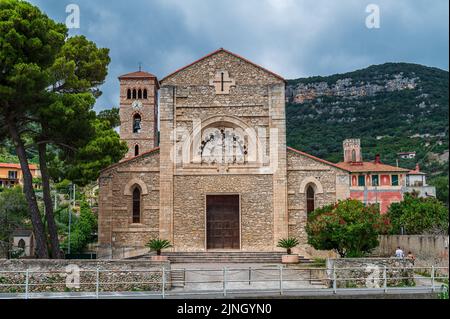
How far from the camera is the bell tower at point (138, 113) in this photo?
49750mm

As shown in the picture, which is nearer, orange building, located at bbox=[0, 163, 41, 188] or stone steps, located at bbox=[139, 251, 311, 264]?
stone steps, located at bbox=[139, 251, 311, 264]

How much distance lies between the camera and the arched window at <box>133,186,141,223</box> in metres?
26.6

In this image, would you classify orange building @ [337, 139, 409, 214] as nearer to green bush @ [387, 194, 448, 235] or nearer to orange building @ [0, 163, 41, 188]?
green bush @ [387, 194, 448, 235]

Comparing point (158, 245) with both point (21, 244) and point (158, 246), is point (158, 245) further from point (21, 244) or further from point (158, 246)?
point (21, 244)

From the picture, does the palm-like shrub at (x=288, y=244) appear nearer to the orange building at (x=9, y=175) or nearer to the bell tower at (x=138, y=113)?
the bell tower at (x=138, y=113)

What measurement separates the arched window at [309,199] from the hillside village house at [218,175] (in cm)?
5

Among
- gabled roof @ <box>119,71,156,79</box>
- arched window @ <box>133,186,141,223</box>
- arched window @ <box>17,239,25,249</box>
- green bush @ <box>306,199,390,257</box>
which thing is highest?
gabled roof @ <box>119,71,156,79</box>

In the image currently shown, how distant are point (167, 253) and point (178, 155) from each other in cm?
497

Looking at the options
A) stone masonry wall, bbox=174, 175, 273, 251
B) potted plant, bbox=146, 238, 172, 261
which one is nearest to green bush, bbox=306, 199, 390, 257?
stone masonry wall, bbox=174, 175, 273, 251

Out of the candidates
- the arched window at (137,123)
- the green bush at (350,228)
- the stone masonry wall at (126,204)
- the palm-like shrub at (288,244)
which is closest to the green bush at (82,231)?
the arched window at (137,123)

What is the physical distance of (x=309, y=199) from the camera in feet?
87.5

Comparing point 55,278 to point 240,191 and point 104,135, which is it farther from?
point 240,191

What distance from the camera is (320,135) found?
7838 centimetres

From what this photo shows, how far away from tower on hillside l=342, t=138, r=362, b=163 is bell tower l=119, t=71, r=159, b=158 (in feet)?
60.3
